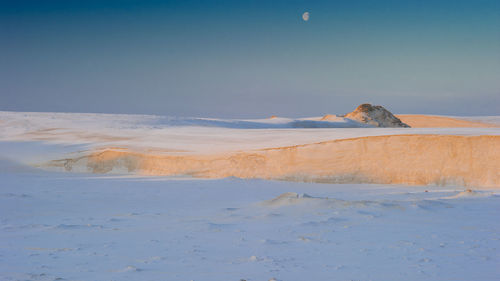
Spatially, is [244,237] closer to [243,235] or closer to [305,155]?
[243,235]

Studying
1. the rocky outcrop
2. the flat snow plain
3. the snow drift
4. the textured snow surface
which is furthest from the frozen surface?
the textured snow surface

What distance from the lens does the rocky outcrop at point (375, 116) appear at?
1290cm

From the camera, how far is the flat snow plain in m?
1.86

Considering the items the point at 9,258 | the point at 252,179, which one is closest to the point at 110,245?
the point at 9,258

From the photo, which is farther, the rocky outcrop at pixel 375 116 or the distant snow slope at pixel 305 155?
the rocky outcrop at pixel 375 116

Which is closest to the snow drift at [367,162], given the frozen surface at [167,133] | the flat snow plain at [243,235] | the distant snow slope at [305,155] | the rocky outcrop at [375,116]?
the distant snow slope at [305,155]

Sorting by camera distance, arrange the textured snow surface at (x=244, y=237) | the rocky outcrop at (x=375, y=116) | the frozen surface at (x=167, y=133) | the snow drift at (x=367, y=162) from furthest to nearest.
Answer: the rocky outcrop at (x=375, y=116), the frozen surface at (x=167, y=133), the snow drift at (x=367, y=162), the textured snow surface at (x=244, y=237)

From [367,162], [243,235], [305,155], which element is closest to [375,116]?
[305,155]

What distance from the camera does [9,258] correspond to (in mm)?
2045

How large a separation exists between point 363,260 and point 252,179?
3.37 meters

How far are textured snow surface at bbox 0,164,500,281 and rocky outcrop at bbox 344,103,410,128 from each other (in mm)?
8944

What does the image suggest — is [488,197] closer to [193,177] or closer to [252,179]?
[252,179]

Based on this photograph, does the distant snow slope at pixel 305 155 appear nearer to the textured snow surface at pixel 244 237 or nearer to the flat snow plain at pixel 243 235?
the flat snow plain at pixel 243 235

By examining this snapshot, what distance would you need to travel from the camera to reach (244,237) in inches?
95.0
